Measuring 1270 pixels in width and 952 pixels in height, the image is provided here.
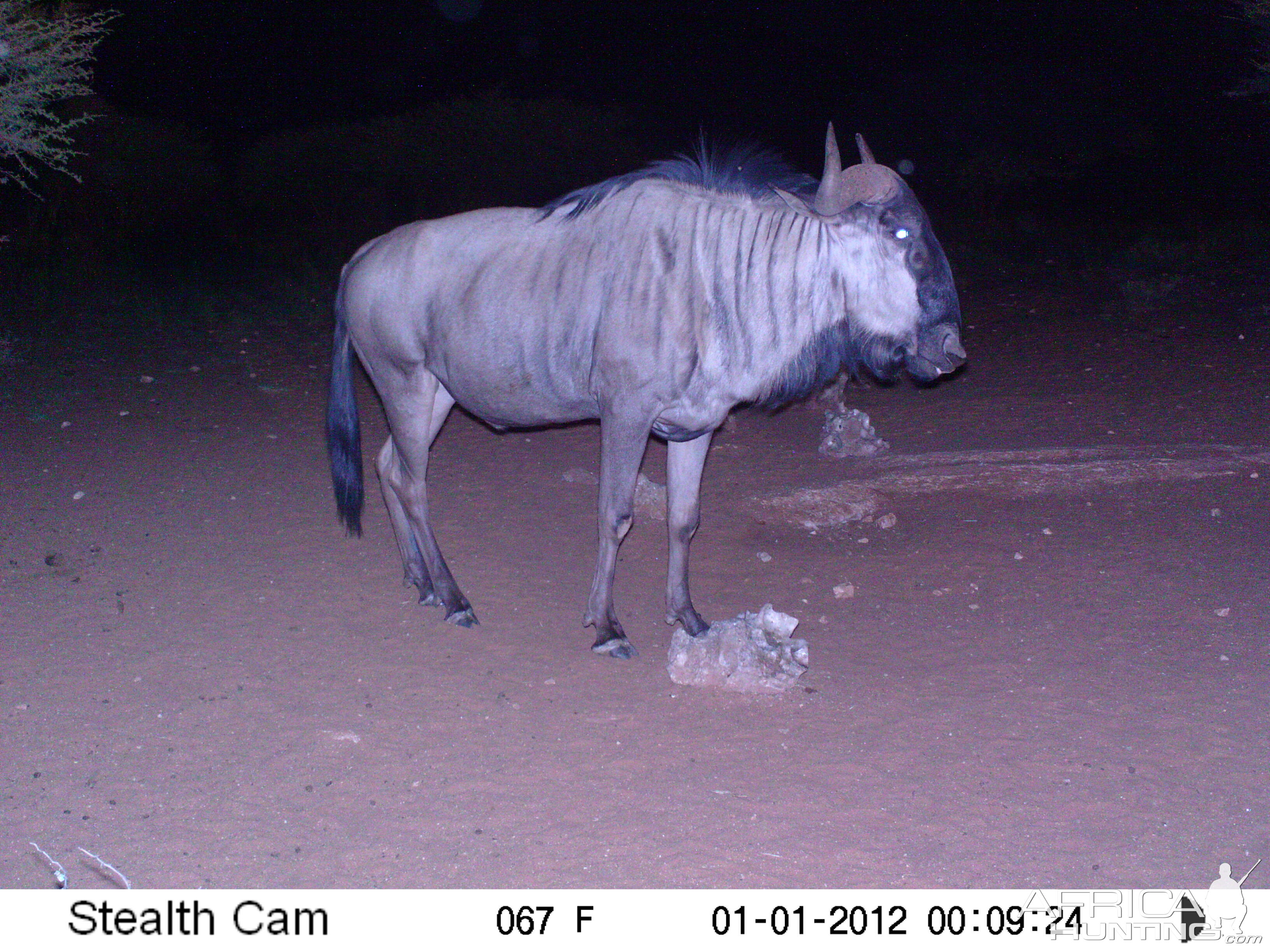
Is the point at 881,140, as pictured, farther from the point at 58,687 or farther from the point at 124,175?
the point at 58,687

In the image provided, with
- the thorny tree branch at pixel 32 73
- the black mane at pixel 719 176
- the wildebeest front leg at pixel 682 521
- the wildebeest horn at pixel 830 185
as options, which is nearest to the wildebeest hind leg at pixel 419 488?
the wildebeest front leg at pixel 682 521

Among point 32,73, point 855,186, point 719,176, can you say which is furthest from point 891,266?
point 32,73

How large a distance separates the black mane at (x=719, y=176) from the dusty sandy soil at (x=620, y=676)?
1898mm

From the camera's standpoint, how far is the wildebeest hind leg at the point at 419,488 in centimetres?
524

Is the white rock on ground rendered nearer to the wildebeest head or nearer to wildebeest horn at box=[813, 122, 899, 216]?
the wildebeest head

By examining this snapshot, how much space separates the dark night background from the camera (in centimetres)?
1675

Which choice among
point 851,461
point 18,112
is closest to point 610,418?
point 851,461

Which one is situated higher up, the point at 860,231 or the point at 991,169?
the point at 860,231

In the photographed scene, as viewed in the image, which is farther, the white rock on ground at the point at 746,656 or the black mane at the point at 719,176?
the black mane at the point at 719,176

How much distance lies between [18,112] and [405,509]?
610 centimetres

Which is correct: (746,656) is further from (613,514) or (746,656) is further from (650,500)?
(650,500)

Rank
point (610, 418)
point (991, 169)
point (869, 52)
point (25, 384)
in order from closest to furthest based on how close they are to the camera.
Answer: point (610, 418)
point (25, 384)
point (991, 169)
point (869, 52)

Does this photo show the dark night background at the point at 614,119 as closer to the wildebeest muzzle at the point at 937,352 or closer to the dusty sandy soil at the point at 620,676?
the dusty sandy soil at the point at 620,676

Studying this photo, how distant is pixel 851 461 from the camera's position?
7.22 metres
